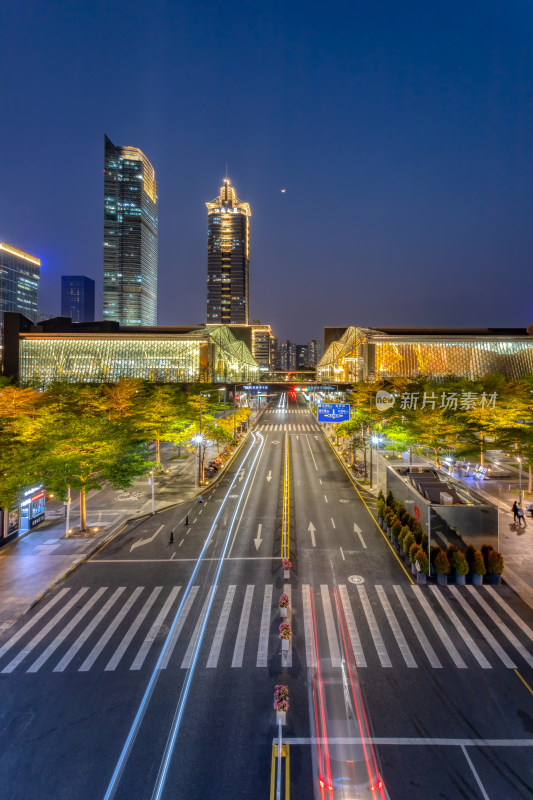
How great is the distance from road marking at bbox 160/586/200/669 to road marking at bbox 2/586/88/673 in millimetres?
5257

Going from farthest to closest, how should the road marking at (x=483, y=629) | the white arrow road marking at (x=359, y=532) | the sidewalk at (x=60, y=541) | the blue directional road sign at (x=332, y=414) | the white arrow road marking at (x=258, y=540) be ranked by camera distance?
the blue directional road sign at (x=332, y=414) → the white arrow road marking at (x=359, y=532) → the white arrow road marking at (x=258, y=540) → the sidewalk at (x=60, y=541) → the road marking at (x=483, y=629)

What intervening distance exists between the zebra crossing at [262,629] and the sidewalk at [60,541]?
1.55 m

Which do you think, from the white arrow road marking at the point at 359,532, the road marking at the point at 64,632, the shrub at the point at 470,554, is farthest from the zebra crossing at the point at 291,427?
the road marking at the point at 64,632

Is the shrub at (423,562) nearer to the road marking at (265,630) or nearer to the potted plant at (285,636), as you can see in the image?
the road marking at (265,630)

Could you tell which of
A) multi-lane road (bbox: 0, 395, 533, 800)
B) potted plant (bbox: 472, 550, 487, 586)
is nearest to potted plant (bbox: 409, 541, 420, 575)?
multi-lane road (bbox: 0, 395, 533, 800)

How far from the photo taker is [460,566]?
19.3 metres

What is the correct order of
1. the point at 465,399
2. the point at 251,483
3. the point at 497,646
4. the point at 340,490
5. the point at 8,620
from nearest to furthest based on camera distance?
the point at 497,646
the point at 8,620
the point at 340,490
the point at 251,483
the point at 465,399

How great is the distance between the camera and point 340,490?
1454 inches

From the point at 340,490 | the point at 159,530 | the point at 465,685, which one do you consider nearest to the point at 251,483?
the point at 340,490

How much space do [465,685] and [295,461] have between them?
37794mm

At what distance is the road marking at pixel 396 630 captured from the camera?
46.0 ft

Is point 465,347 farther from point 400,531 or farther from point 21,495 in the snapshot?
point 21,495

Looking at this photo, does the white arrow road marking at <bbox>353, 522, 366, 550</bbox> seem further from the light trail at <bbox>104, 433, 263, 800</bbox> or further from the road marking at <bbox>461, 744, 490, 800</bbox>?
the road marking at <bbox>461, 744, 490, 800</bbox>

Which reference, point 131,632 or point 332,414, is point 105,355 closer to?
point 332,414
